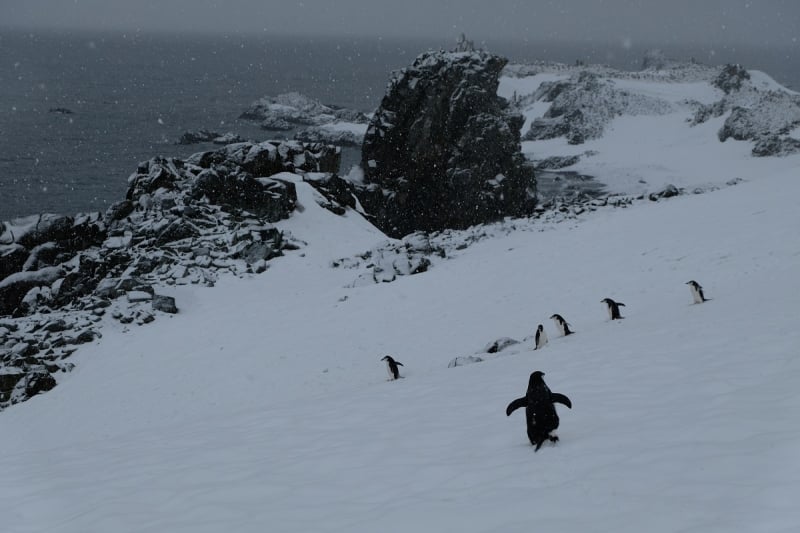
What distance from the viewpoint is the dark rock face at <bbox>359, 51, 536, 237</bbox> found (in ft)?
149

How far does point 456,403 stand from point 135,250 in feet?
74.2

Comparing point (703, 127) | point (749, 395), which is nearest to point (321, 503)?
point (749, 395)

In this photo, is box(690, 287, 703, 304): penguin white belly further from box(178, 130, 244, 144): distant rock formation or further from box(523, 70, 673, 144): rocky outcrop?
box(178, 130, 244, 144): distant rock formation

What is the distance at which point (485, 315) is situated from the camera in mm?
20391

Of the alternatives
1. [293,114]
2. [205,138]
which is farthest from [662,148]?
[293,114]

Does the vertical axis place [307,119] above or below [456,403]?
above

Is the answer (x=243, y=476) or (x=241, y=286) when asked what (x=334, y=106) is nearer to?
(x=241, y=286)

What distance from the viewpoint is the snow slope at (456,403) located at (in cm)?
618

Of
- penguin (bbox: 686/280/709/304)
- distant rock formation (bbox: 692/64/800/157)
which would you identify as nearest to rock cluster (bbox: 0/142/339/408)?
penguin (bbox: 686/280/709/304)

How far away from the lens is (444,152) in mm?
46031

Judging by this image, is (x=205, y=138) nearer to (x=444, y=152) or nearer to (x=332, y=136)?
(x=332, y=136)

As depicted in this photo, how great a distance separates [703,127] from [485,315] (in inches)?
2591

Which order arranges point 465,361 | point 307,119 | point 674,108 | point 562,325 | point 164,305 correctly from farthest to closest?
point 307,119
point 674,108
point 164,305
point 562,325
point 465,361

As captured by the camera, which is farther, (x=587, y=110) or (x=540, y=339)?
(x=587, y=110)
